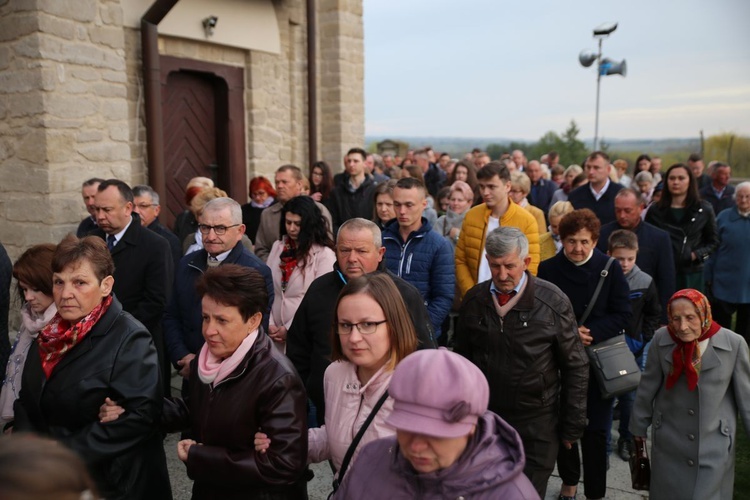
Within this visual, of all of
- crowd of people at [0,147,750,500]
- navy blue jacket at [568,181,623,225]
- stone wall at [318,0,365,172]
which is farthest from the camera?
stone wall at [318,0,365,172]

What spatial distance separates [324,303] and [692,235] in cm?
433

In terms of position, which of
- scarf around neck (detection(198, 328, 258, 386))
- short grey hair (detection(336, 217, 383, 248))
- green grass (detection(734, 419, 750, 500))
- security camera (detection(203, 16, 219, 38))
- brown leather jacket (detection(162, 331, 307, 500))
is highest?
security camera (detection(203, 16, 219, 38))

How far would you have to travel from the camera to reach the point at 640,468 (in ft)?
11.5

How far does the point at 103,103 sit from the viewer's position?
6.64m

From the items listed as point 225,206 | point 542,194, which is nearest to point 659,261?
point 225,206

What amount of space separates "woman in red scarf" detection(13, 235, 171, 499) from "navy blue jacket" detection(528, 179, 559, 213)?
27.9 feet

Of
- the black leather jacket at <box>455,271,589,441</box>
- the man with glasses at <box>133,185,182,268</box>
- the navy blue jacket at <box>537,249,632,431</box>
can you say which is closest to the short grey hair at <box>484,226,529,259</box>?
the black leather jacket at <box>455,271,589,441</box>

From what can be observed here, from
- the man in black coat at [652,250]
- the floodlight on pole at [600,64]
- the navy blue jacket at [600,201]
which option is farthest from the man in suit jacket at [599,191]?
the floodlight on pole at [600,64]

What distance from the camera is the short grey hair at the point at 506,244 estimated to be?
130 inches

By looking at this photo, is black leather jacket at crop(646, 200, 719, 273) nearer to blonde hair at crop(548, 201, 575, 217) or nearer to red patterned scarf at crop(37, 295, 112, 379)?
blonde hair at crop(548, 201, 575, 217)

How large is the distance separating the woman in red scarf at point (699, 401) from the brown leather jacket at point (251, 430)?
6.98ft

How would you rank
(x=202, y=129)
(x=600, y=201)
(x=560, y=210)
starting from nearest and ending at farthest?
1. (x=560, y=210)
2. (x=600, y=201)
3. (x=202, y=129)

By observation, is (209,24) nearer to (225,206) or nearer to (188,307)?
(225,206)

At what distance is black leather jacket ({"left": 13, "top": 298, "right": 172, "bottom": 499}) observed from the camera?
8.21ft
